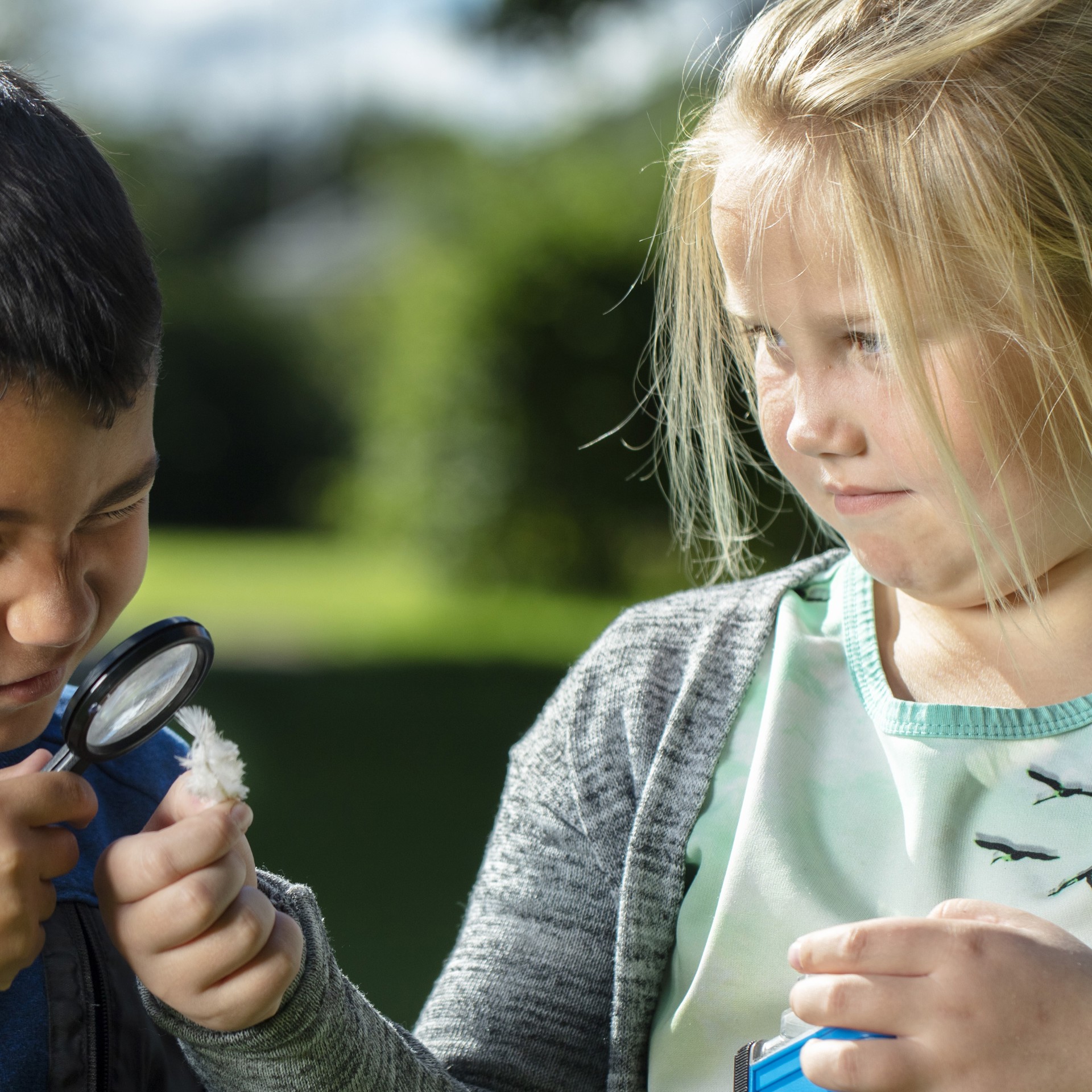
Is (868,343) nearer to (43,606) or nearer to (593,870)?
(593,870)

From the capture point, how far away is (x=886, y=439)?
146cm

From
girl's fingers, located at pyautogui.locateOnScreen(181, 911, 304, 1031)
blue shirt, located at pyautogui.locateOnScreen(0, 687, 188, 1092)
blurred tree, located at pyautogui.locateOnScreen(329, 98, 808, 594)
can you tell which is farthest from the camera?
blurred tree, located at pyautogui.locateOnScreen(329, 98, 808, 594)

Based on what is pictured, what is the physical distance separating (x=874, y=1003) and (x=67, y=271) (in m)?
0.97

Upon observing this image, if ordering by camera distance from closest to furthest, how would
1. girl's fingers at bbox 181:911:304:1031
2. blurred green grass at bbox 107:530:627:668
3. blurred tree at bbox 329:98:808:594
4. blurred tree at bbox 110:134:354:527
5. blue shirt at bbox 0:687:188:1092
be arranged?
1. girl's fingers at bbox 181:911:304:1031
2. blue shirt at bbox 0:687:188:1092
3. blurred green grass at bbox 107:530:627:668
4. blurred tree at bbox 329:98:808:594
5. blurred tree at bbox 110:134:354:527

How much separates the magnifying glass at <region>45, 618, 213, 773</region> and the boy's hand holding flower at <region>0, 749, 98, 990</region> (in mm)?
43

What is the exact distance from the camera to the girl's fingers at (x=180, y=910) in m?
1.19

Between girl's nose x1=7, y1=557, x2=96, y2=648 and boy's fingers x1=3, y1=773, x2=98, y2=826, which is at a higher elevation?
girl's nose x1=7, y1=557, x2=96, y2=648

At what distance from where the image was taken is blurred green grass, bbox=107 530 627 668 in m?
9.49

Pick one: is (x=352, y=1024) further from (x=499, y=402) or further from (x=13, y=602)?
(x=499, y=402)

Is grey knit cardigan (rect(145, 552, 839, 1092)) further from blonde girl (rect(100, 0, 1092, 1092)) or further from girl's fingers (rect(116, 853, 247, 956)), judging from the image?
girl's fingers (rect(116, 853, 247, 956))

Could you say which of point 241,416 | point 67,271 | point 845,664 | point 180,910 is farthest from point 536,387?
point 241,416

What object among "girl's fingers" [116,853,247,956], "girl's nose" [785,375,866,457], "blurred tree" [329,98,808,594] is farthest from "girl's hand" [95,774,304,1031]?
"blurred tree" [329,98,808,594]

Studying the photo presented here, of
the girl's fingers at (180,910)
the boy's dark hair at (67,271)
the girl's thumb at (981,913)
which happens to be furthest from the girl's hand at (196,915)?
the girl's thumb at (981,913)

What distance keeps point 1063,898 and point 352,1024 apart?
30.4 inches
